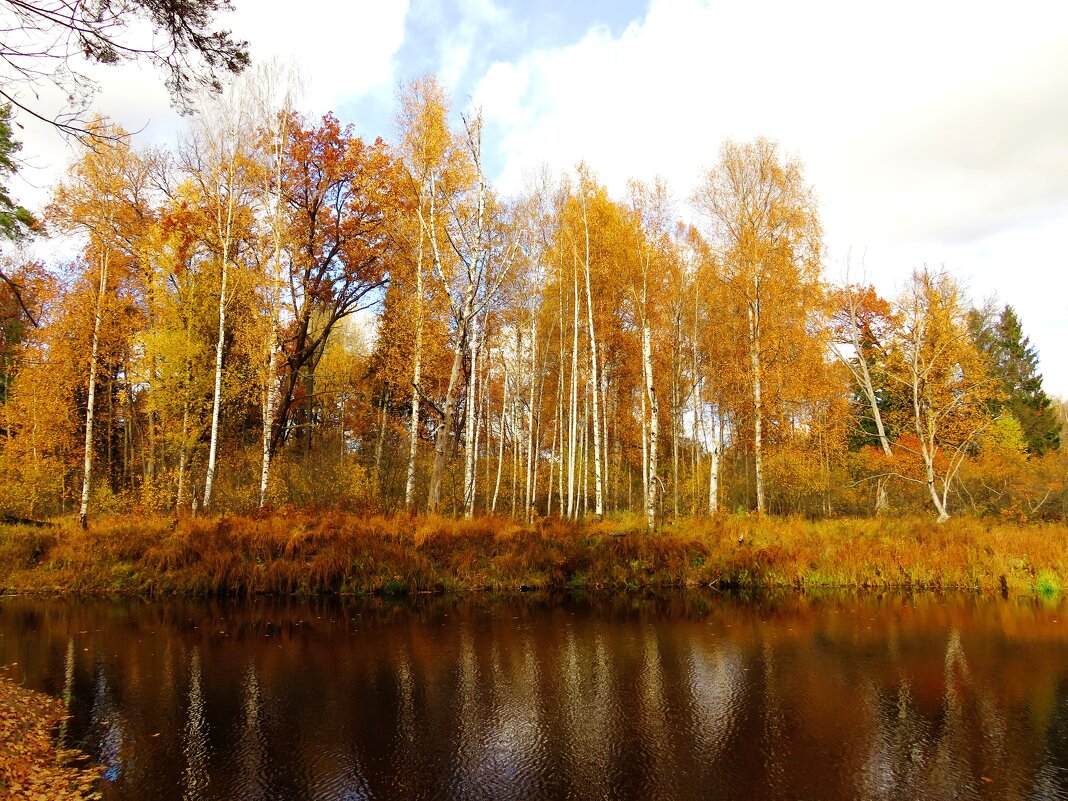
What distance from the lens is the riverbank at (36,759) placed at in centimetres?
470

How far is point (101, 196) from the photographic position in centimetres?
1812

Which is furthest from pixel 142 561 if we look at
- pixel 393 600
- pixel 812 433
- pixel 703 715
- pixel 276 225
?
pixel 812 433

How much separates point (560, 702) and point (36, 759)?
5260 mm

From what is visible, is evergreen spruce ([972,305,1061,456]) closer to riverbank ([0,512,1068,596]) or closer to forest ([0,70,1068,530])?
forest ([0,70,1068,530])

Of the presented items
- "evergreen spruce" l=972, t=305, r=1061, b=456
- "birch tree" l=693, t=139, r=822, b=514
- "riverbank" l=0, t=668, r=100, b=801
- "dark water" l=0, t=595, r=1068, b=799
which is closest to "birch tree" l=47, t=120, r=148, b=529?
"dark water" l=0, t=595, r=1068, b=799

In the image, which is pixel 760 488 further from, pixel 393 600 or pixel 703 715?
pixel 703 715

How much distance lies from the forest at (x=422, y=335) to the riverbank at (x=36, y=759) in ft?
37.0

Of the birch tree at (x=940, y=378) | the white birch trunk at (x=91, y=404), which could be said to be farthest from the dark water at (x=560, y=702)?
the birch tree at (x=940, y=378)

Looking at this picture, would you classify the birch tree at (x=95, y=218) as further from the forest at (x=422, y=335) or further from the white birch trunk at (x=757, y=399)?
the white birch trunk at (x=757, y=399)

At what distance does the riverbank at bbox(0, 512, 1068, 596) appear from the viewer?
15062 mm

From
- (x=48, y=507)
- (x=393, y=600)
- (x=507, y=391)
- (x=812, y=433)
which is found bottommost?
(x=393, y=600)

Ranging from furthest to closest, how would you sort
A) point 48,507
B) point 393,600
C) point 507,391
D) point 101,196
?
point 507,391, point 48,507, point 101,196, point 393,600

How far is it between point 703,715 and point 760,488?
50.2 ft

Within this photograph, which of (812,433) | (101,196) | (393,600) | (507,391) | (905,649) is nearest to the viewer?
(905,649)
